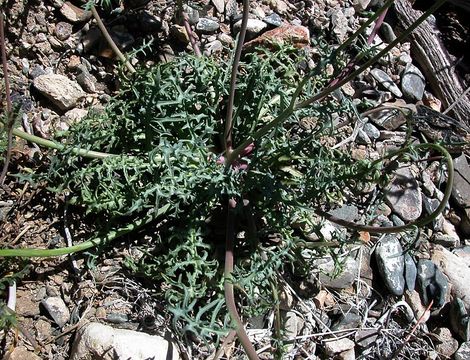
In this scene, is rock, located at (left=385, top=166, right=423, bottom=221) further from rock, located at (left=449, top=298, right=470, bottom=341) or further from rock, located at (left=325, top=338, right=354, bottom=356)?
rock, located at (left=325, top=338, right=354, bottom=356)

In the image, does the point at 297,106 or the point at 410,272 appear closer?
the point at 297,106

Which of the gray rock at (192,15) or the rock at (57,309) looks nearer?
the rock at (57,309)

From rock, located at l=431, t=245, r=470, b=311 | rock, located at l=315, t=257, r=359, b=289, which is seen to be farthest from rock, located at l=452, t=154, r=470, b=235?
rock, located at l=315, t=257, r=359, b=289

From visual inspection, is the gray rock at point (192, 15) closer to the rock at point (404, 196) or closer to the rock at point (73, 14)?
the rock at point (73, 14)

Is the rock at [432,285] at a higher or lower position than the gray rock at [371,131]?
lower

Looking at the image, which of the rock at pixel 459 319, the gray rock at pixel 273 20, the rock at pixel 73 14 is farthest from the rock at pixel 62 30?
the rock at pixel 459 319

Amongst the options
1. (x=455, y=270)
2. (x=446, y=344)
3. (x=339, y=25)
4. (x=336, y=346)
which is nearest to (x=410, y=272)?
(x=455, y=270)

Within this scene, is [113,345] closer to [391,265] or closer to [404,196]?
[391,265]
